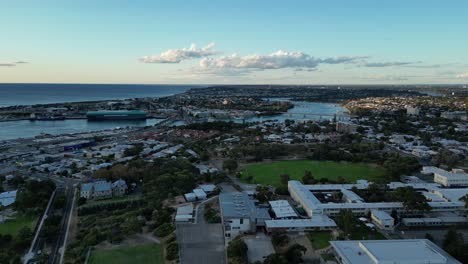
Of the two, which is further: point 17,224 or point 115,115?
point 115,115

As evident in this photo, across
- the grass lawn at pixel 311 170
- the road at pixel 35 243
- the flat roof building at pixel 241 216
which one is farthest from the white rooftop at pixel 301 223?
the road at pixel 35 243

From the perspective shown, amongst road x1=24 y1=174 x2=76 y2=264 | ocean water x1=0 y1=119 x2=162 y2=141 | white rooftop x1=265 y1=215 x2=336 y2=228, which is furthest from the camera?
ocean water x1=0 y1=119 x2=162 y2=141

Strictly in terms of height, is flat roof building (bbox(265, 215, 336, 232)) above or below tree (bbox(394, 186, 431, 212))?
below

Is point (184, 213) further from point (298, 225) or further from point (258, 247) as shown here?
point (298, 225)

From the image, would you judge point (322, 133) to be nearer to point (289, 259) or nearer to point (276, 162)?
point (276, 162)

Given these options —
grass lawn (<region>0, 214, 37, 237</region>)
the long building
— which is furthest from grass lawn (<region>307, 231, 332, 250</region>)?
grass lawn (<region>0, 214, 37, 237</region>)

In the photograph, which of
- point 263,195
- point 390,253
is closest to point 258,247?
point 390,253

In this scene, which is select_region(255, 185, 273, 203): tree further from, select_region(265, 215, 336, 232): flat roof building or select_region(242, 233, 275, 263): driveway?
select_region(242, 233, 275, 263): driveway
